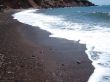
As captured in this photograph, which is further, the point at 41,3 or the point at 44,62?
the point at 41,3

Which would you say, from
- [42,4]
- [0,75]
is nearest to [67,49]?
[0,75]

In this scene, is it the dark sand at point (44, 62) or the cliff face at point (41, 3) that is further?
the cliff face at point (41, 3)

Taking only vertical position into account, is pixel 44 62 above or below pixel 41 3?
above

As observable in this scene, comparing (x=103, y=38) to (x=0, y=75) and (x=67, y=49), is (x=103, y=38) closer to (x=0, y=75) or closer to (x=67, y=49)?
(x=67, y=49)

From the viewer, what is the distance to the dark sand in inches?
359

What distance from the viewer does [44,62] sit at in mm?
11000

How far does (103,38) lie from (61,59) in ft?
15.0

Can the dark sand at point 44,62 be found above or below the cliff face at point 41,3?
above

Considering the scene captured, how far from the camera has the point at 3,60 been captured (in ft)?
36.0

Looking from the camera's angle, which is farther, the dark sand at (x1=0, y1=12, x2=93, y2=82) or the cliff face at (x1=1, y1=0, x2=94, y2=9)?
the cliff face at (x1=1, y1=0, x2=94, y2=9)

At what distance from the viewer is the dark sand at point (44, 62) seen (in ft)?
29.9

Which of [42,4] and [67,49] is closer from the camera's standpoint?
[67,49]

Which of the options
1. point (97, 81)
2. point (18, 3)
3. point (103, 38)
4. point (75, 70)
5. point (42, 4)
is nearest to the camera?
point (97, 81)

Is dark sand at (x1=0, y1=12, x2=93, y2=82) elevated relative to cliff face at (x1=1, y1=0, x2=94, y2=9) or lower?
elevated
